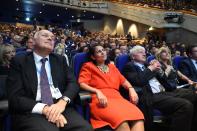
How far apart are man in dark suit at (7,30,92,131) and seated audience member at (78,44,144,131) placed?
0.98 feet

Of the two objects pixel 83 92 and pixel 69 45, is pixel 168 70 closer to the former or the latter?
pixel 83 92

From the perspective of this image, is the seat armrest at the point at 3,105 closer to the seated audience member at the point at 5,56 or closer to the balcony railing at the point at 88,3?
the seated audience member at the point at 5,56

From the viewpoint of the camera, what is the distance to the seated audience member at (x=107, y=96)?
10.1 feet

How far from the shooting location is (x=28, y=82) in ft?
9.25

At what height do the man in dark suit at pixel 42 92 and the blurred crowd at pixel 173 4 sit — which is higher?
the man in dark suit at pixel 42 92

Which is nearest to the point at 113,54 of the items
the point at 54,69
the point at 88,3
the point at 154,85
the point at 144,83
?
the point at 154,85

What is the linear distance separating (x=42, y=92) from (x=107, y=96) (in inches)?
30.0

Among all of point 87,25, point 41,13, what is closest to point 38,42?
point 87,25

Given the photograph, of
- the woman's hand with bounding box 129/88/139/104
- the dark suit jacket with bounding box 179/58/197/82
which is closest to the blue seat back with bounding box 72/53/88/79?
the woman's hand with bounding box 129/88/139/104

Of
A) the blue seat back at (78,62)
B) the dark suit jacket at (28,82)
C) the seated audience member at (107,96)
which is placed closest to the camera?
the dark suit jacket at (28,82)

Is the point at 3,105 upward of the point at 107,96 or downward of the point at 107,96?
upward

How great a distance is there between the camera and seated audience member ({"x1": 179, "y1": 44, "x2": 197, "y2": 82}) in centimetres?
454

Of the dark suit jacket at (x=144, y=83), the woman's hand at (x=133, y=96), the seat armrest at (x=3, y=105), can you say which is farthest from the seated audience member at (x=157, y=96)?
the seat armrest at (x=3, y=105)

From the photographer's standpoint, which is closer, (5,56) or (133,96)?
(133,96)
